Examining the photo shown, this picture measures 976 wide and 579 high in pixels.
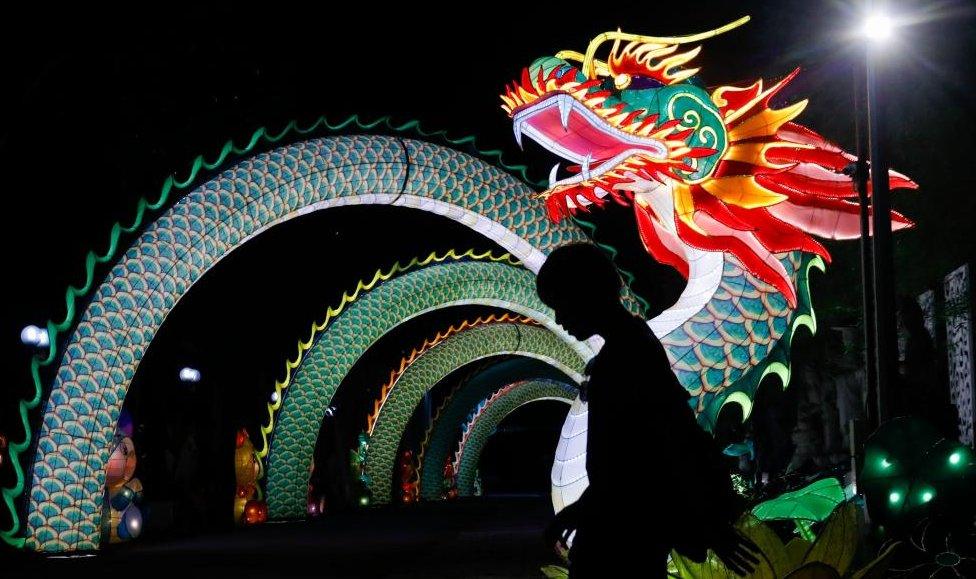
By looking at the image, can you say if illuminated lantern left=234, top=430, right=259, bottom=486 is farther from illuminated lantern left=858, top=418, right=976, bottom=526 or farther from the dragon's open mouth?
illuminated lantern left=858, top=418, right=976, bottom=526

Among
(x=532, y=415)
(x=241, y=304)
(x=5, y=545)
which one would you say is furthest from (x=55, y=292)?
(x=532, y=415)

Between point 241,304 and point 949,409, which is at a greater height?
point 241,304

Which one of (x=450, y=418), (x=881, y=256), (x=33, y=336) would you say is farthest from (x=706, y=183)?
(x=450, y=418)

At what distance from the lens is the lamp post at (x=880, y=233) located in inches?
350

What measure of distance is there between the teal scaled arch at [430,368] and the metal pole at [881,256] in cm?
2019

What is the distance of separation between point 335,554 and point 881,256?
841 cm

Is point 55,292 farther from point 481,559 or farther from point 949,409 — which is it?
point 949,409

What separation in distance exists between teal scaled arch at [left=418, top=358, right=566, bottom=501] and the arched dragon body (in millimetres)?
24668

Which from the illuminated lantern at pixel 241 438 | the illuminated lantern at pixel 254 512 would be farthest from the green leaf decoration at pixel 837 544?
the illuminated lantern at pixel 254 512

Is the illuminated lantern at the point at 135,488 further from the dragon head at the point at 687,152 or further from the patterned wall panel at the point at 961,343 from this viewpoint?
the patterned wall panel at the point at 961,343

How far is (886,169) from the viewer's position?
30.1ft

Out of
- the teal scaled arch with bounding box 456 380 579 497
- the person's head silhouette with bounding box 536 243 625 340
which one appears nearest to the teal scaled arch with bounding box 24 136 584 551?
the person's head silhouette with bounding box 536 243 625 340

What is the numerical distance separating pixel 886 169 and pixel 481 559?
665 centimetres

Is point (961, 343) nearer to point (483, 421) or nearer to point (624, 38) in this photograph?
point (624, 38)
